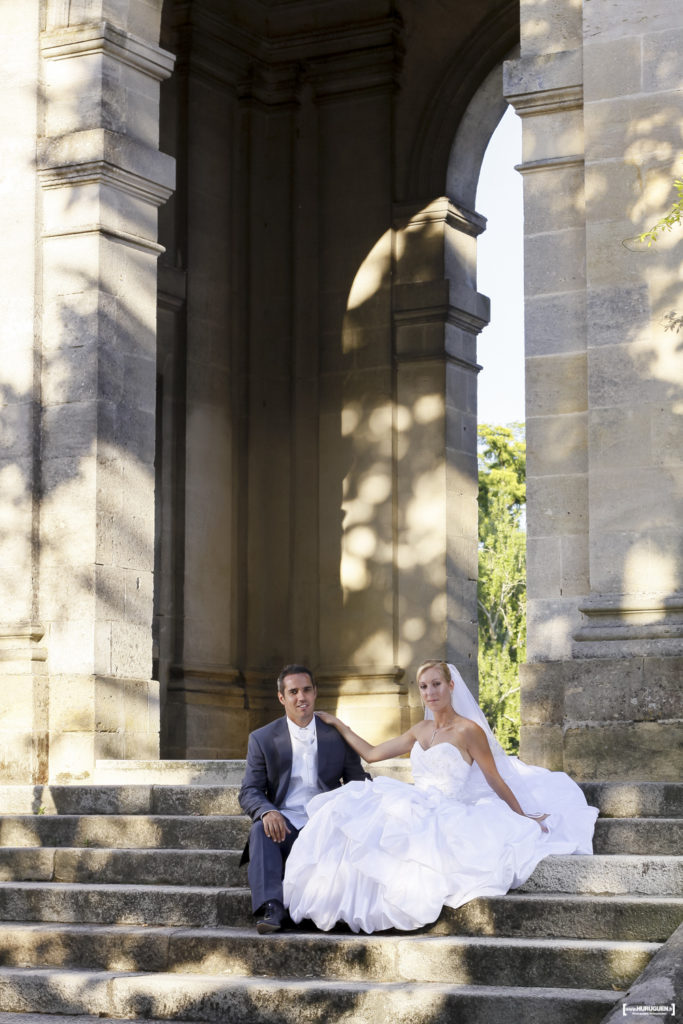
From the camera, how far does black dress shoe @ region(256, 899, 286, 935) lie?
7.17 m

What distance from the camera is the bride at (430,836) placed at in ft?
23.2

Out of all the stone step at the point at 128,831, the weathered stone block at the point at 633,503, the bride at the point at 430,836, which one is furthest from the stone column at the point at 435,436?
the bride at the point at 430,836

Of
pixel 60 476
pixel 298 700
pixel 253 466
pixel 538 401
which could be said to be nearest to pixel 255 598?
pixel 253 466

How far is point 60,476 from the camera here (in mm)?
11398

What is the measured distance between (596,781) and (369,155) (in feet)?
32.5

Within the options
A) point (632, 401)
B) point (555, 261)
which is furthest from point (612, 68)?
point (632, 401)

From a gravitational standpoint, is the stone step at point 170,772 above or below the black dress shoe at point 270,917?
above

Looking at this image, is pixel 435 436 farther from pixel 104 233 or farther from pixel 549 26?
pixel 549 26

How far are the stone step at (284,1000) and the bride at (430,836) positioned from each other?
450 mm

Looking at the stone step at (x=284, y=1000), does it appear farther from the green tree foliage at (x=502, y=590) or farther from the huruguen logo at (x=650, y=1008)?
the green tree foliage at (x=502, y=590)

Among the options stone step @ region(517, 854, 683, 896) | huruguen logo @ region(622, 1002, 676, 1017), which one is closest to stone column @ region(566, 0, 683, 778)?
stone step @ region(517, 854, 683, 896)

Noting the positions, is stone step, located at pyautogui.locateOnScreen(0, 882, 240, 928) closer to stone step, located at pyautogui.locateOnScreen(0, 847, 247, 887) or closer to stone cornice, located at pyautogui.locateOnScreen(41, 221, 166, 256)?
stone step, located at pyautogui.locateOnScreen(0, 847, 247, 887)

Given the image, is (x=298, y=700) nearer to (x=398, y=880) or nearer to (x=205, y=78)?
(x=398, y=880)

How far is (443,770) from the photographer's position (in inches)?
307
